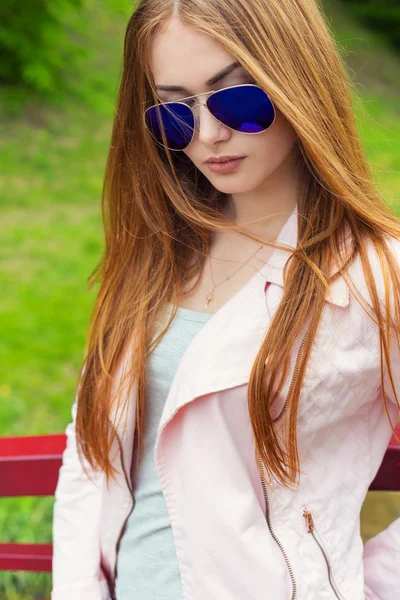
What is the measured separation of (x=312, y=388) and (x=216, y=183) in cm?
47

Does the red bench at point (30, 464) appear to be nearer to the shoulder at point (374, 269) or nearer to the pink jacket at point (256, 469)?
the pink jacket at point (256, 469)

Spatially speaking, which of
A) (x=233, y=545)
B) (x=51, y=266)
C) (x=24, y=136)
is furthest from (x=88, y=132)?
(x=233, y=545)

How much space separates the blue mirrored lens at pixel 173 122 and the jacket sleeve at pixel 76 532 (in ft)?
2.57

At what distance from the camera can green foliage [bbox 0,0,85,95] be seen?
7137mm

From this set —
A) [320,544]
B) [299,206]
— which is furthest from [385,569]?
[299,206]

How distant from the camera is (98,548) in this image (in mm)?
1854

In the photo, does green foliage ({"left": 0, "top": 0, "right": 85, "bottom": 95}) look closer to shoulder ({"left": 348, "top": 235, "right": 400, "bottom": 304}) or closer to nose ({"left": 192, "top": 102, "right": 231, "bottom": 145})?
nose ({"left": 192, "top": 102, "right": 231, "bottom": 145})

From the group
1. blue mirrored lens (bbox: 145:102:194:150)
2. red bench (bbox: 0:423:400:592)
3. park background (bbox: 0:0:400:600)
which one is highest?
park background (bbox: 0:0:400:600)

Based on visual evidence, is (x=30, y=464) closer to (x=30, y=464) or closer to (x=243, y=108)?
(x=30, y=464)

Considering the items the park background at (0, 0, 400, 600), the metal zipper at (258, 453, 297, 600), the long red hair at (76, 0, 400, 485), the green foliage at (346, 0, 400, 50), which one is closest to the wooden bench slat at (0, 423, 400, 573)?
the long red hair at (76, 0, 400, 485)

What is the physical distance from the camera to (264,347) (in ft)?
4.86

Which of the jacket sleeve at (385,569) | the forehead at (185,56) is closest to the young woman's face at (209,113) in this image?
the forehead at (185,56)

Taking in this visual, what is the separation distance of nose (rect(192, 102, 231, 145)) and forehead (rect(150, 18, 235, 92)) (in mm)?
51

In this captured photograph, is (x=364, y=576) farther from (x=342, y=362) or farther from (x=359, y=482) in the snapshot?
(x=342, y=362)
